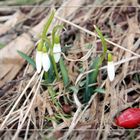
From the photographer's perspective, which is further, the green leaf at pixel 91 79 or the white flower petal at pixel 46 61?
the green leaf at pixel 91 79

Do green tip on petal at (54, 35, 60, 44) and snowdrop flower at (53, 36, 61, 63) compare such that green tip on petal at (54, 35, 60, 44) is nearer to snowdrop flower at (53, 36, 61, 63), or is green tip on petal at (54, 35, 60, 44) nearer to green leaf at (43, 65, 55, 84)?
snowdrop flower at (53, 36, 61, 63)

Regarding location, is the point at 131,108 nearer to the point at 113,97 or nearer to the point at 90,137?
the point at 113,97

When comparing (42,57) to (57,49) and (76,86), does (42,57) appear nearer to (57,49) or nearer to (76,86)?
(57,49)

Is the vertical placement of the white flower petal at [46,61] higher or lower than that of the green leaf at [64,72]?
higher

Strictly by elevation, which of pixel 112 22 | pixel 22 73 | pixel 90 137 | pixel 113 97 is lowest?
pixel 90 137

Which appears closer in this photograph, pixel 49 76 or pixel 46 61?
pixel 46 61

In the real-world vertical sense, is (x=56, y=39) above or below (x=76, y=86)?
above

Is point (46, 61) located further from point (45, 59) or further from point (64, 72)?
point (64, 72)

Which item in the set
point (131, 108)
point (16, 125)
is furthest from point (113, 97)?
point (16, 125)

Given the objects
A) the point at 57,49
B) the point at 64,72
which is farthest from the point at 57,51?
the point at 64,72

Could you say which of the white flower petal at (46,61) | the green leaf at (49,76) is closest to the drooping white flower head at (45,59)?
the white flower petal at (46,61)

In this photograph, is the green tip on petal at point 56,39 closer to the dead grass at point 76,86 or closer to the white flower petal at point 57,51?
the white flower petal at point 57,51
